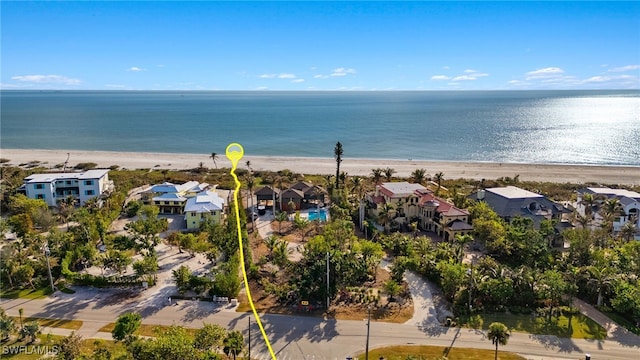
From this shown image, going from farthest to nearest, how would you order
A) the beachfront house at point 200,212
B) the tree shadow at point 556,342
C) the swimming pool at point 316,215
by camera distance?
the swimming pool at point 316,215, the beachfront house at point 200,212, the tree shadow at point 556,342

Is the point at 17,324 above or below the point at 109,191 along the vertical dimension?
below

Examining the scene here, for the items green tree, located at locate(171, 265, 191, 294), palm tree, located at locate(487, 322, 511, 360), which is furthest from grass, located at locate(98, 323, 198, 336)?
palm tree, located at locate(487, 322, 511, 360)

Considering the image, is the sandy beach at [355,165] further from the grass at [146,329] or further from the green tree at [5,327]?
the green tree at [5,327]

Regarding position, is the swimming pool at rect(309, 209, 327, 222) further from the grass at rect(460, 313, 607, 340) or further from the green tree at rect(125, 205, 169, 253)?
the grass at rect(460, 313, 607, 340)

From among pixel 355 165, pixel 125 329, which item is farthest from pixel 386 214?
pixel 355 165

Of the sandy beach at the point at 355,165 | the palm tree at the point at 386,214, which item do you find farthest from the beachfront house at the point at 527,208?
the sandy beach at the point at 355,165

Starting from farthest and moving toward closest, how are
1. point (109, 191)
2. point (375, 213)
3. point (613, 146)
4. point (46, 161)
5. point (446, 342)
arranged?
point (613, 146)
point (46, 161)
point (109, 191)
point (375, 213)
point (446, 342)

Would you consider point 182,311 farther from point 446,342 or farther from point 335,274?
point 446,342

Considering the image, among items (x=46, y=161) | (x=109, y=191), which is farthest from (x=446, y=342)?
(x=46, y=161)
